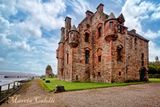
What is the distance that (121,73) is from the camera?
29406mm

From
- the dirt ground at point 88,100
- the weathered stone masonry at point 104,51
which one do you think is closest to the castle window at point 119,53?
the weathered stone masonry at point 104,51

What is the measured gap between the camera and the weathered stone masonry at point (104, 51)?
94.5ft

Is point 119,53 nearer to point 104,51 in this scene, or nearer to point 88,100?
point 104,51

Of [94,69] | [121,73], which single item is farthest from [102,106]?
[94,69]

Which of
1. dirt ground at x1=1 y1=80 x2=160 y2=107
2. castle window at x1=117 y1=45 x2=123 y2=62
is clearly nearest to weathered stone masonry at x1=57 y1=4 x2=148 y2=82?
castle window at x1=117 y1=45 x2=123 y2=62

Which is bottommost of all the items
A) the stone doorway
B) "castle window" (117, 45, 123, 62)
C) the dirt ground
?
the dirt ground

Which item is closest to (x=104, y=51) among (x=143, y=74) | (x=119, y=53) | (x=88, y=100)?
(x=119, y=53)

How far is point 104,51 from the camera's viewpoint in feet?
99.2

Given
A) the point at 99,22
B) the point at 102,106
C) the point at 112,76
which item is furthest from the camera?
the point at 99,22

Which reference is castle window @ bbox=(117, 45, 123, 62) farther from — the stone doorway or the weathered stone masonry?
the stone doorway

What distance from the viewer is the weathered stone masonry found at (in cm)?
2881

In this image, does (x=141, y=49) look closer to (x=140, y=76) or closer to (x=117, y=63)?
(x=140, y=76)

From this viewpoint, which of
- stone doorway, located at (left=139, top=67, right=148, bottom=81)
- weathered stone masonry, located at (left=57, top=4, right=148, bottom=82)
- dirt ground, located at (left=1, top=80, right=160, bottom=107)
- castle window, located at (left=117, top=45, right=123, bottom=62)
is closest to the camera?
dirt ground, located at (left=1, top=80, right=160, bottom=107)

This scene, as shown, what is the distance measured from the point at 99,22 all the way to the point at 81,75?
36.8 ft
